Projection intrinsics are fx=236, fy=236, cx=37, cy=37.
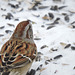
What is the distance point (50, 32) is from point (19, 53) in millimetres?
1746

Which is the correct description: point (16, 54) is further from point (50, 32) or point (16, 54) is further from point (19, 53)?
point (50, 32)

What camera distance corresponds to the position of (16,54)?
3203mm

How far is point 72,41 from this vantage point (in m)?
4.52

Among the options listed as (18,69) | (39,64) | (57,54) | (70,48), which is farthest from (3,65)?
(70,48)

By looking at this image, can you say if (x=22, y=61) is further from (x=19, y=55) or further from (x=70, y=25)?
(x=70, y=25)

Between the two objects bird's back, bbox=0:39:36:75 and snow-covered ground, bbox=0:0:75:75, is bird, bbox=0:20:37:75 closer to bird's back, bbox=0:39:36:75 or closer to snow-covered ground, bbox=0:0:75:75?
bird's back, bbox=0:39:36:75

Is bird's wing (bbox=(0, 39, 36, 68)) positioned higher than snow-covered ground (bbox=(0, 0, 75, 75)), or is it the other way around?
bird's wing (bbox=(0, 39, 36, 68))

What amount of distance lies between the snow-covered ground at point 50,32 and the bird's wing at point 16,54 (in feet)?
1.86

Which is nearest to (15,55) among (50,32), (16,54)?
(16,54)

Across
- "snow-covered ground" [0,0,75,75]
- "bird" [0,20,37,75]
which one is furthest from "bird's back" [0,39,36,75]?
"snow-covered ground" [0,0,75,75]

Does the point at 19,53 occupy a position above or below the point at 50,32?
above

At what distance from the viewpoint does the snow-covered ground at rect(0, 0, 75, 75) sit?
3.93 metres

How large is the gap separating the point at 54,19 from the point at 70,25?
0.45 metres

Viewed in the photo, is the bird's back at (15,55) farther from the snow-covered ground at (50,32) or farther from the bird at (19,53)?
the snow-covered ground at (50,32)
